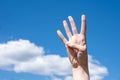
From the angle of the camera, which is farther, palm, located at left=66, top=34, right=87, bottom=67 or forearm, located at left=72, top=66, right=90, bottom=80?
palm, located at left=66, top=34, right=87, bottom=67

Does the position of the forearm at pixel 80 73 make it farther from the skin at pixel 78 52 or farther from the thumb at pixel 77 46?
the thumb at pixel 77 46

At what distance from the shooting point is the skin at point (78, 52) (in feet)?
36.6

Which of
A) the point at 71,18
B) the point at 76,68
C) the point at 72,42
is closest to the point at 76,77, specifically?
the point at 76,68

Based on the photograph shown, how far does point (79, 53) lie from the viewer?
1120cm

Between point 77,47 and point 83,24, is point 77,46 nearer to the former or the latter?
point 77,47

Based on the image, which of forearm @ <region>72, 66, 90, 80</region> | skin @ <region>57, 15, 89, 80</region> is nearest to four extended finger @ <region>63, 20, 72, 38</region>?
skin @ <region>57, 15, 89, 80</region>

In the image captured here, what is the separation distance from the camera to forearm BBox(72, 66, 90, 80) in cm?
1106

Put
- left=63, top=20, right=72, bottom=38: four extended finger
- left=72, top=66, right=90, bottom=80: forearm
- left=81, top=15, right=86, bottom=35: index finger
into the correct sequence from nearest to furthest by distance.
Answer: left=72, top=66, right=90, bottom=80: forearm < left=81, top=15, right=86, bottom=35: index finger < left=63, top=20, right=72, bottom=38: four extended finger

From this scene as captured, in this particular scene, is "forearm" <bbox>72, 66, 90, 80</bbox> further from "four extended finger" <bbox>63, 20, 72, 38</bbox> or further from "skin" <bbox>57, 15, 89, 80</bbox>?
"four extended finger" <bbox>63, 20, 72, 38</bbox>

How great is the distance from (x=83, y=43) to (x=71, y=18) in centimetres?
98

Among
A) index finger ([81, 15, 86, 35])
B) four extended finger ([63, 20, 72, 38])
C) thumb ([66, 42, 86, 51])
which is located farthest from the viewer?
four extended finger ([63, 20, 72, 38])

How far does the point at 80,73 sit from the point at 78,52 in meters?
0.57

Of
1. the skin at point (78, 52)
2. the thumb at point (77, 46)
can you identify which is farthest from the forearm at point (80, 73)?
the thumb at point (77, 46)

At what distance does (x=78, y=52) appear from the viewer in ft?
36.9
